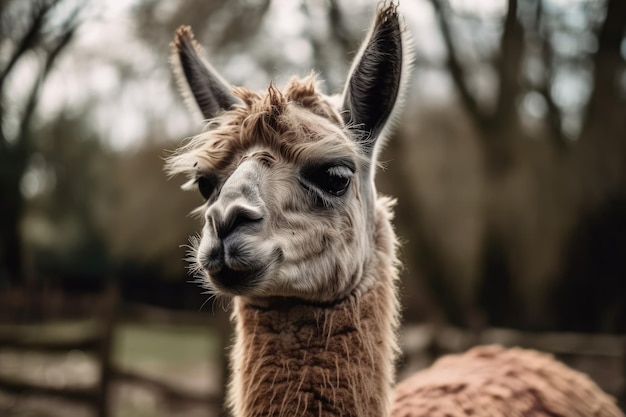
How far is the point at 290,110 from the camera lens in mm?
2285

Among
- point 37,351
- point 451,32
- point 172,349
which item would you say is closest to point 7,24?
point 37,351

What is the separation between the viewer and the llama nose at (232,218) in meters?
1.88

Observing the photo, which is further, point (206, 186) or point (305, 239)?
→ point (206, 186)

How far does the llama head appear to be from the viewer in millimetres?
1950

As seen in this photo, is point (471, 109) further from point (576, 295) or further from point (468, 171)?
point (576, 295)

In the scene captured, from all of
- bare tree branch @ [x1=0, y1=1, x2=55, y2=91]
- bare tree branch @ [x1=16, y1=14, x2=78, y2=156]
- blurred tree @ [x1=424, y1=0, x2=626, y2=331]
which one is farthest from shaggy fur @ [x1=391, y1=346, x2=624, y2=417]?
blurred tree @ [x1=424, y1=0, x2=626, y2=331]

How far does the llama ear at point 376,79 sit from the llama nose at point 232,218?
0.75 metres

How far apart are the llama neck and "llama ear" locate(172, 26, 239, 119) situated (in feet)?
3.19

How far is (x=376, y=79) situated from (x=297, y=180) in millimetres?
611

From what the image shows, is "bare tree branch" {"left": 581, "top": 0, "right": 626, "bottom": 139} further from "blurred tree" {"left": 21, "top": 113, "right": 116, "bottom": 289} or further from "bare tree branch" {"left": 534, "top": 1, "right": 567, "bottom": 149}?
"blurred tree" {"left": 21, "top": 113, "right": 116, "bottom": 289}

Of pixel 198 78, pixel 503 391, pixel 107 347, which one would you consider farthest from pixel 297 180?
pixel 107 347

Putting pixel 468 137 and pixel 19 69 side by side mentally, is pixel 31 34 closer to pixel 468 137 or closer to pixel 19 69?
pixel 19 69

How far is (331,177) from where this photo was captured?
7.32 ft

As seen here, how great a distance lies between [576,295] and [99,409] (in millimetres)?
9164
